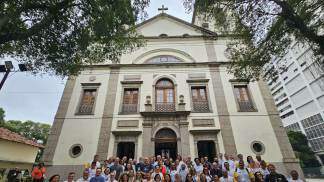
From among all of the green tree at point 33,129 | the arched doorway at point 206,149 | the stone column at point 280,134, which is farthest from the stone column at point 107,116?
the green tree at point 33,129

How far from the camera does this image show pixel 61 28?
878 cm

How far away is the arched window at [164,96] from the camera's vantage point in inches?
490

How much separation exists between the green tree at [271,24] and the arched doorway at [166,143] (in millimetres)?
5263

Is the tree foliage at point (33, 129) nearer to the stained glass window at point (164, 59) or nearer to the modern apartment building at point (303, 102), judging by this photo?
the stained glass window at point (164, 59)

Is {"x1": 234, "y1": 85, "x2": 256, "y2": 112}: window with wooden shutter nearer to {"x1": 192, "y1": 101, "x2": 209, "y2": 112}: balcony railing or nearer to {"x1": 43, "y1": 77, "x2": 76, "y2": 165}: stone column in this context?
{"x1": 192, "y1": 101, "x2": 209, "y2": 112}: balcony railing

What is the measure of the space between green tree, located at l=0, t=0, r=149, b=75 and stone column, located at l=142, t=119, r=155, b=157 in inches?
192

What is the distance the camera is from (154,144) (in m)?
11.3

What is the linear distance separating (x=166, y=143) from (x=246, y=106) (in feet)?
18.6

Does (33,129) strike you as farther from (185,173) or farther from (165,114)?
(185,173)

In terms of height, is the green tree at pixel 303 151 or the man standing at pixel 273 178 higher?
the green tree at pixel 303 151

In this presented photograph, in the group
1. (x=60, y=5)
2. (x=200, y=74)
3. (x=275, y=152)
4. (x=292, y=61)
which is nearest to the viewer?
(x=60, y=5)

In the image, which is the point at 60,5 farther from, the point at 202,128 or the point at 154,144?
the point at 202,128

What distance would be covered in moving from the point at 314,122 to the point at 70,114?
145 feet

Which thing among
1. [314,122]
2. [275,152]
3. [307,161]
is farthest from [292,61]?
[275,152]
